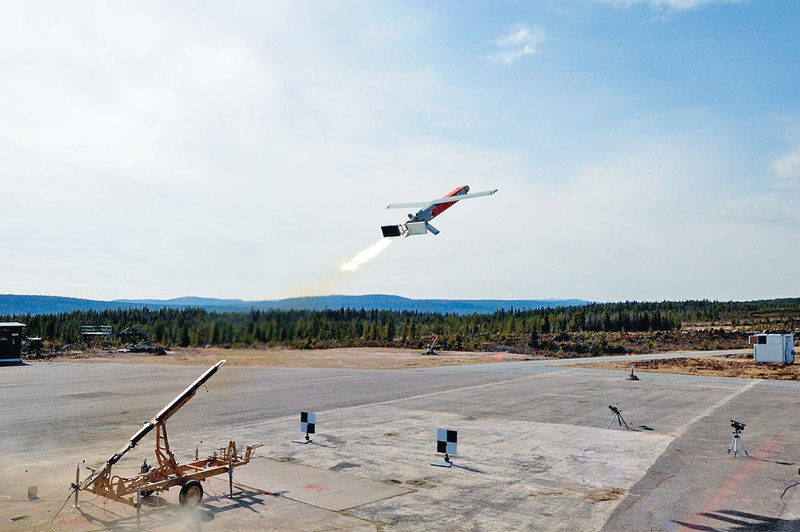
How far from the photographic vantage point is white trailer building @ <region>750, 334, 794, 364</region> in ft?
202

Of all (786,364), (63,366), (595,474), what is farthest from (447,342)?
(595,474)

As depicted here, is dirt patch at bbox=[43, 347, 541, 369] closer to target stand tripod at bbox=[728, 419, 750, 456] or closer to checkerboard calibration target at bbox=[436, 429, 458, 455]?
target stand tripod at bbox=[728, 419, 750, 456]

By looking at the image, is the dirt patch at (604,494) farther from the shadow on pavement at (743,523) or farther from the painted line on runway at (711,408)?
the painted line on runway at (711,408)

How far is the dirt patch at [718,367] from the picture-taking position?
51.4 meters

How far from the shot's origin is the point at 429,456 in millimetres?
19984

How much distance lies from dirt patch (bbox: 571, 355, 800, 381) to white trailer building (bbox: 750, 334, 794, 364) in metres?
1.24

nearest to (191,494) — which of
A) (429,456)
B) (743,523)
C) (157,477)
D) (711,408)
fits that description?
(157,477)

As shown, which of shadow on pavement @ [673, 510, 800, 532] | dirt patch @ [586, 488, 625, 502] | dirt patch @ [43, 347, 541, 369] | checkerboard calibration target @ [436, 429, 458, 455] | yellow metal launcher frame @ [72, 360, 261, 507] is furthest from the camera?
dirt patch @ [43, 347, 541, 369]

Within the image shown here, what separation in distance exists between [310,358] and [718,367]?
147ft

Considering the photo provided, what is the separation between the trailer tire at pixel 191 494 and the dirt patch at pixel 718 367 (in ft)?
160

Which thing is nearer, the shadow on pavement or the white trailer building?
the shadow on pavement

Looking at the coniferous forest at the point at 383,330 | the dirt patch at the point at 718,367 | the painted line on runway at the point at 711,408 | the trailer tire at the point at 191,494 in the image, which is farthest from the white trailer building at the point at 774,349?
the trailer tire at the point at 191,494

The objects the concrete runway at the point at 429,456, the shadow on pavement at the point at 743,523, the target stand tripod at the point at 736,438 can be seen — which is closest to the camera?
the shadow on pavement at the point at 743,523

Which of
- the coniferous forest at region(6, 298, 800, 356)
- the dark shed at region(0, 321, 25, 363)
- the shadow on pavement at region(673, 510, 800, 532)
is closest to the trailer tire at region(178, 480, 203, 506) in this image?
the shadow on pavement at region(673, 510, 800, 532)
